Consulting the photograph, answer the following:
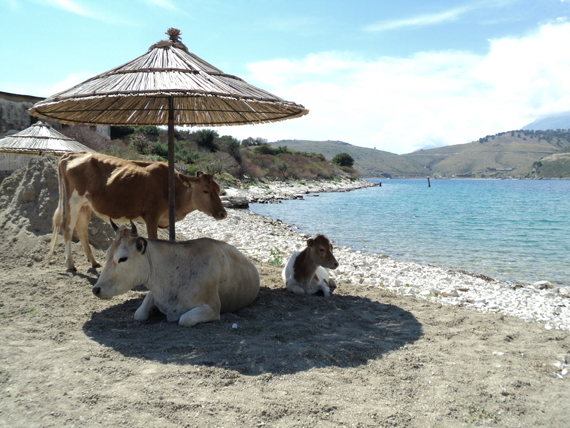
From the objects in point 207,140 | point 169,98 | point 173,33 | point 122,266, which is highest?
point 207,140

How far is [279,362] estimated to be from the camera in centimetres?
A: 381

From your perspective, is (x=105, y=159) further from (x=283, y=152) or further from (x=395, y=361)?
(x=283, y=152)

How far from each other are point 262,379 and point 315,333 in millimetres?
1345

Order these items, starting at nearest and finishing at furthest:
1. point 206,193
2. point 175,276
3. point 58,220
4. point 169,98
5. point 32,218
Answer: point 175,276
point 206,193
point 169,98
point 58,220
point 32,218

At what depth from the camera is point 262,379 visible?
3.46 metres

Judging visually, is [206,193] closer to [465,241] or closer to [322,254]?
[322,254]

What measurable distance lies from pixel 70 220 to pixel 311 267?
408 cm

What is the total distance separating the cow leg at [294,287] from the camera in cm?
648

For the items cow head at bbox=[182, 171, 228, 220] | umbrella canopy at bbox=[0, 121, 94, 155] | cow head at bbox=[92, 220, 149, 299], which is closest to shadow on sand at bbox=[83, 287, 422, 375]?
cow head at bbox=[92, 220, 149, 299]

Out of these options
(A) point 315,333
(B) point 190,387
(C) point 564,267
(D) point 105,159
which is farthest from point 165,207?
(C) point 564,267

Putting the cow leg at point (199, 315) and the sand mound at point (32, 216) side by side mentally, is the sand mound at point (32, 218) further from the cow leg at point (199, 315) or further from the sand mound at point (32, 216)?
the cow leg at point (199, 315)

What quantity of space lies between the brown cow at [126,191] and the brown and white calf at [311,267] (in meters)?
1.78

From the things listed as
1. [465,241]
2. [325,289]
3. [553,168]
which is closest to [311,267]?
[325,289]

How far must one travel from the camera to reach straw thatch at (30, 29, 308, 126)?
4.88m
